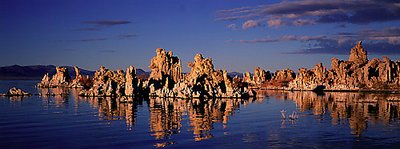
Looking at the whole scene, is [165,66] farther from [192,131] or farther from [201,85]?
[192,131]

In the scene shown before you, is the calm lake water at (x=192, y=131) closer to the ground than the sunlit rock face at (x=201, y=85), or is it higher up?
closer to the ground

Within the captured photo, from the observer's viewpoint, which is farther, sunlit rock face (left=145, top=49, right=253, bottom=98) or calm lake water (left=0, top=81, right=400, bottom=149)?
sunlit rock face (left=145, top=49, right=253, bottom=98)

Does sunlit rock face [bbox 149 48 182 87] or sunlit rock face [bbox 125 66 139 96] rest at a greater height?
sunlit rock face [bbox 149 48 182 87]

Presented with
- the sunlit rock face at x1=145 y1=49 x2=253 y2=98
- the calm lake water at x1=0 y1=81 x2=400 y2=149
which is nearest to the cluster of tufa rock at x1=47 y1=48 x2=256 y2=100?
the sunlit rock face at x1=145 y1=49 x2=253 y2=98

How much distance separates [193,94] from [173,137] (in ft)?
273

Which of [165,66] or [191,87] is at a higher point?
[165,66]

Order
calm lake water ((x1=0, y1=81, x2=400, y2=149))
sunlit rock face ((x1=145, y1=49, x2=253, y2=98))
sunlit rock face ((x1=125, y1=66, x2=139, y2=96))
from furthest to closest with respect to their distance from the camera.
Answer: sunlit rock face ((x1=125, y1=66, x2=139, y2=96)), sunlit rock face ((x1=145, y1=49, x2=253, y2=98)), calm lake water ((x1=0, y1=81, x2=400, y2=149))

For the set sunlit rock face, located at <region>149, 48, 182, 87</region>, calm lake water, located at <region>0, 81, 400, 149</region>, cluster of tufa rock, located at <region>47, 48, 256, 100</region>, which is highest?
sunlit rock face, located at <region>149, 48, 182, 87</region>

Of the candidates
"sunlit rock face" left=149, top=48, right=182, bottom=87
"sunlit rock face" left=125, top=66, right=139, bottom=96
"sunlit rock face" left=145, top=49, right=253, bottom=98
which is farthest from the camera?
"sunlit rock face" left=149, top=48, right=182, bottom=87

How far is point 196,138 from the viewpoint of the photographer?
53750 mm

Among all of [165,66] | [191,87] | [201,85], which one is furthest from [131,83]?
[165,66]

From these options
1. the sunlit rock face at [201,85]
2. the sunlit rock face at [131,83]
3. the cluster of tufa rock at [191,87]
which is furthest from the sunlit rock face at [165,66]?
the sunlit rock face at [131,83]

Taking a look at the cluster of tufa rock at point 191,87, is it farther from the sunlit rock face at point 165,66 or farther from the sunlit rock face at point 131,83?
the sunlit rock face at point 165,66

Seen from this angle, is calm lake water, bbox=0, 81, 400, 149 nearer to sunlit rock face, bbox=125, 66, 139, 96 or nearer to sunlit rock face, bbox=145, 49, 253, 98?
sunlit rock face, bbox=145, 49, 253, 98
